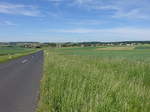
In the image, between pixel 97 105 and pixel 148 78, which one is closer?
pixel 97 105

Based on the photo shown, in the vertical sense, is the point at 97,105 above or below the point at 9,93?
above

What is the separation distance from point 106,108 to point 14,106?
368 cm

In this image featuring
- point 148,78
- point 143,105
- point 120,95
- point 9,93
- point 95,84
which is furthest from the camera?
point 148,78

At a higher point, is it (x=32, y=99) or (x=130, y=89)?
(x=130, y=89)

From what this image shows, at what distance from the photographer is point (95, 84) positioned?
9.48 m

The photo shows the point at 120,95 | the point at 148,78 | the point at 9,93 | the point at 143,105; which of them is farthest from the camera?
the point at 148,78

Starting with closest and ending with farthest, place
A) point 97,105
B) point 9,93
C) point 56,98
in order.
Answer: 1. point 97,105
2. point 56,98
3. point 9,93

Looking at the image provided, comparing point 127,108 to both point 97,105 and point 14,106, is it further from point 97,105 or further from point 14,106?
point 14,106

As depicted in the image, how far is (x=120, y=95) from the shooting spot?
726 cm

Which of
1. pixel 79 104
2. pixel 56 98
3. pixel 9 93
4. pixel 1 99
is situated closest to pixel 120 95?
pixel 79 104

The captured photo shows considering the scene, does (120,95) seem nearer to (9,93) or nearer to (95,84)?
(95,84)

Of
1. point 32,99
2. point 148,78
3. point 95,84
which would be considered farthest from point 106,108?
point 148,78

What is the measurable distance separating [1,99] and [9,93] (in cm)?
138

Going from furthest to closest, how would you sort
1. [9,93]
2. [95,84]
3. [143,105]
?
[9,93] < [95,84] < [143,105]
